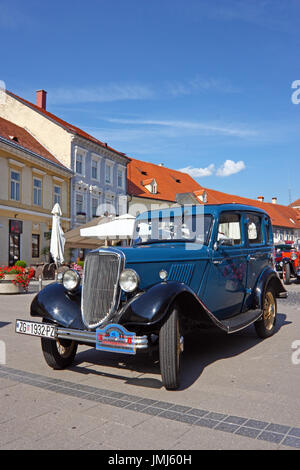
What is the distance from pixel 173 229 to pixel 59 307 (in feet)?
6.27

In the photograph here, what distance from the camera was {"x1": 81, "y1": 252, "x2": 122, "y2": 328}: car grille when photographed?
414 cm

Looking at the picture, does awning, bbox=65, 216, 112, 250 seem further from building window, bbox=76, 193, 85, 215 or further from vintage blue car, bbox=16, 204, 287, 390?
building window, bbox=76, 193, 85, 215

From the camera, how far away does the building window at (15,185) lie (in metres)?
21.7

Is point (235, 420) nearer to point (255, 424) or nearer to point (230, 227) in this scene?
point (255, 424)

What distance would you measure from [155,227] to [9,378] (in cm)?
268

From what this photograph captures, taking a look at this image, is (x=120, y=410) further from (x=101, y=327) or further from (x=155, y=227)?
(x=155, y=227)

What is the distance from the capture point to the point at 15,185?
22.1 metres

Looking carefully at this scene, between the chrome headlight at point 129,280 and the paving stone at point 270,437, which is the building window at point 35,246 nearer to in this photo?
the chrome headlight at point 129,280

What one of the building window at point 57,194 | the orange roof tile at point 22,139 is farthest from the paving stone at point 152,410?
the building window at point 57,194

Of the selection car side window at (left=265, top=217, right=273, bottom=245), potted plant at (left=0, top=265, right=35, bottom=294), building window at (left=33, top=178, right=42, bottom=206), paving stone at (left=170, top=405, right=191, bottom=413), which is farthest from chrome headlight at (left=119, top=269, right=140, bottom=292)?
building window at (left=33, top=178, right=42, bottom=206)

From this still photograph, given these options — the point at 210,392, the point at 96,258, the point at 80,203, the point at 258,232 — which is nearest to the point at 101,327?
the point at 96,258

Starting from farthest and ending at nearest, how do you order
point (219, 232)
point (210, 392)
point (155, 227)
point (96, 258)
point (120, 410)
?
1. point (155, 227)
2. point (219, 232)
3. point (96, 258)
4. point (210, 392)
5. point (120, 410)

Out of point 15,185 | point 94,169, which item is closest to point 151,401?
point 15,185

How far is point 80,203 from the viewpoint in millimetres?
29203
